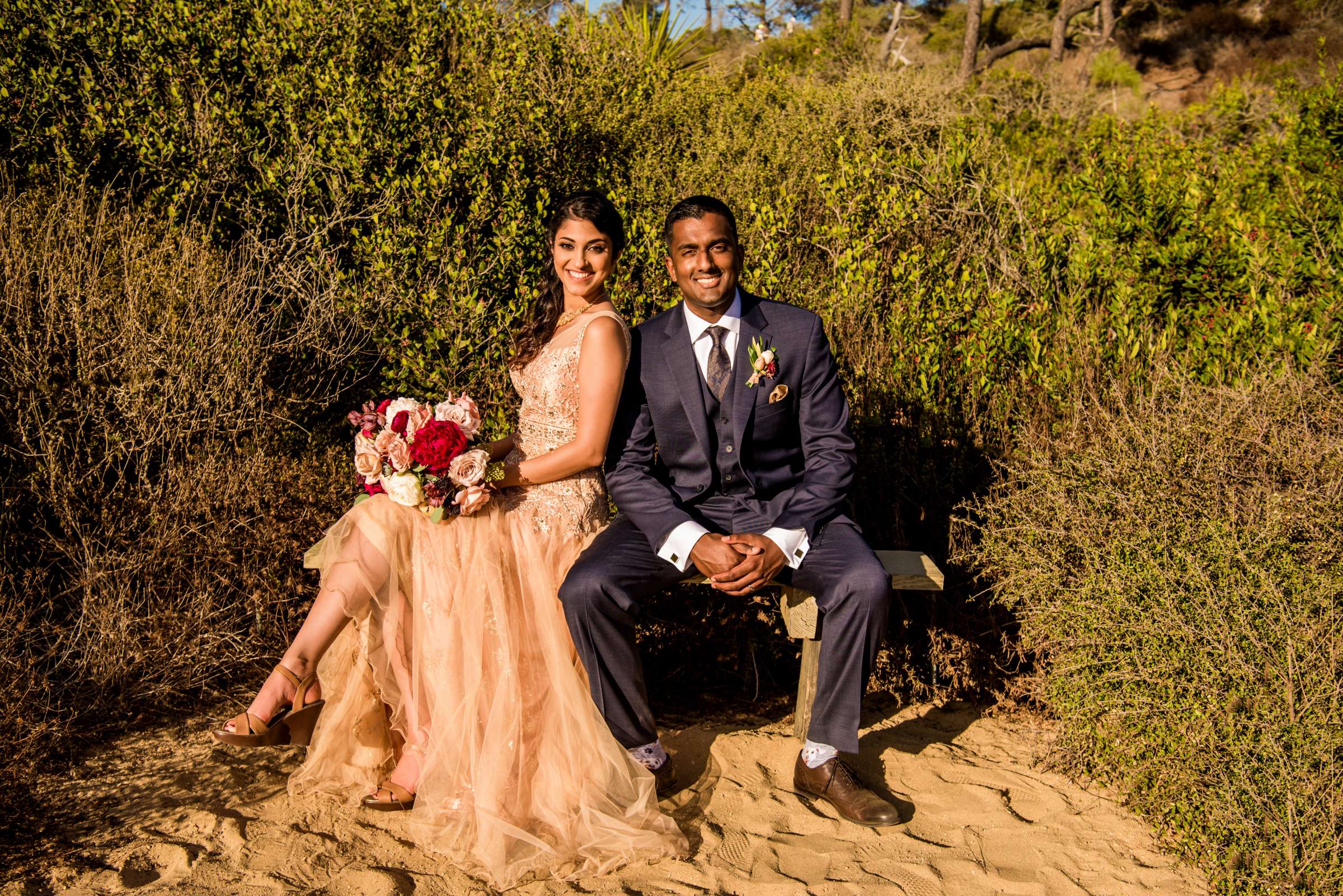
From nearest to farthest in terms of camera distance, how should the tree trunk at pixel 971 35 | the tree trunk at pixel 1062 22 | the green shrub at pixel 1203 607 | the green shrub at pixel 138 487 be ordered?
the green shrub at pixel 1203 607 < the green shrub at pixel 138 487 < the tree trunk at pixel 971 35 < the tree trunk at pixel 1062 22

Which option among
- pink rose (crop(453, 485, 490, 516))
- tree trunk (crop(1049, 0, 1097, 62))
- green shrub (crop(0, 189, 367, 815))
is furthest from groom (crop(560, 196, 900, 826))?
tree trunk (crop(1049, 0, 1097, 62))

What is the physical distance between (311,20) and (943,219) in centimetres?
436

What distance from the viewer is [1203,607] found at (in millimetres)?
3217

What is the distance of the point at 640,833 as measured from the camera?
3.06m

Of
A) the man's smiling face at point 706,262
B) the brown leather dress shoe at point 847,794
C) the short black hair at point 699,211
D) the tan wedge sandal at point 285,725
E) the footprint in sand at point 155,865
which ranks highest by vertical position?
the short black hair at point 699,211

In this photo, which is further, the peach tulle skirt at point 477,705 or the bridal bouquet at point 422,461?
the bridal bouquet at point 422,461

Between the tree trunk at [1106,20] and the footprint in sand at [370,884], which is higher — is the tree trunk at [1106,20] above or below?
above

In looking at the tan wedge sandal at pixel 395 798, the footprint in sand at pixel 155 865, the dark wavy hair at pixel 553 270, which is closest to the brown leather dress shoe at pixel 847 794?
the tan wedge sandal at pixel 395 798

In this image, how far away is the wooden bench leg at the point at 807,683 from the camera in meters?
3.61

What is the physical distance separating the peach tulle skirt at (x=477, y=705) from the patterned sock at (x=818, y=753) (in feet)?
1.66

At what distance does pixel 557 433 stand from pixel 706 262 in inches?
33.6

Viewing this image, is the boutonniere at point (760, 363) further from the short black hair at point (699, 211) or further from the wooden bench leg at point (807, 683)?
the wooden bench leg at point (807, 683)

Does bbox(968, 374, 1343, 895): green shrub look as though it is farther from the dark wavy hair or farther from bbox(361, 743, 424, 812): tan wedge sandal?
bbox(361, 743, 424, 812): tan wedge sandal

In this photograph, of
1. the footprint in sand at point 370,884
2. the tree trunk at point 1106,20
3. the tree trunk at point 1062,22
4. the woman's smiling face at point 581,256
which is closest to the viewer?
the footprint in sand at point 370,884
